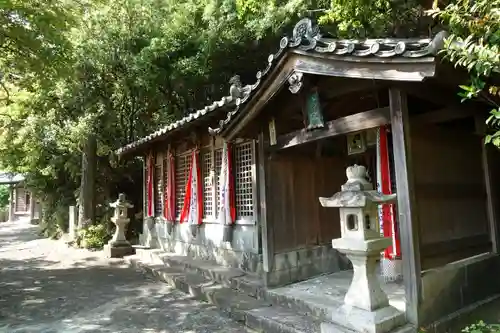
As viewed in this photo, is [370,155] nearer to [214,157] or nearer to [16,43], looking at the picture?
[214,157]

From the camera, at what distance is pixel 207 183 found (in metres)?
11.0

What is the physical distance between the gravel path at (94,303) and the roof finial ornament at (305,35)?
470cm

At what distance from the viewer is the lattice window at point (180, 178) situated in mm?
12250

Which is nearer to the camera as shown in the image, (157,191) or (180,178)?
(180,178)

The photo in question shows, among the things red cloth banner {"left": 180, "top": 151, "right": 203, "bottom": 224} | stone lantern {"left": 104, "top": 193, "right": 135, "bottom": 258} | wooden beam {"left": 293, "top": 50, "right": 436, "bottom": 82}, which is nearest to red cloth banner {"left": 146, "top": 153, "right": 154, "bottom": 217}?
stone lantern {"left": 104, "top": 193, "right": 135, "bottom": 258}

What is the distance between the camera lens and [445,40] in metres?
3.74

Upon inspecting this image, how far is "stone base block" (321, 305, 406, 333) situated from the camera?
451 cm

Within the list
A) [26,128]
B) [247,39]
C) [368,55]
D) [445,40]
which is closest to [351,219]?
[368,55]

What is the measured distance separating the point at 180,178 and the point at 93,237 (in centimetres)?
688

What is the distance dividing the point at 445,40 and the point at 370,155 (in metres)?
5.37

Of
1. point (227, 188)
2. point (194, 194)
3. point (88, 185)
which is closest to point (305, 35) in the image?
point (227, 188)

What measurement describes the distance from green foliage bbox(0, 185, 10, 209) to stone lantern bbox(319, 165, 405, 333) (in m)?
44.4

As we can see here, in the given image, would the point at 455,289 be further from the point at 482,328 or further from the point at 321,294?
the point at 321,294

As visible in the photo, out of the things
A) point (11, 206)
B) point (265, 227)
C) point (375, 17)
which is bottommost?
point (265, 227)
